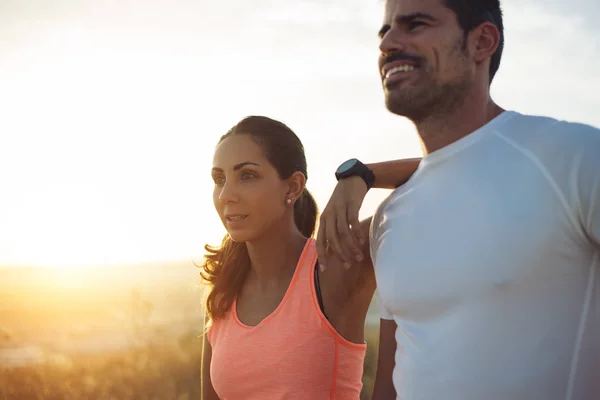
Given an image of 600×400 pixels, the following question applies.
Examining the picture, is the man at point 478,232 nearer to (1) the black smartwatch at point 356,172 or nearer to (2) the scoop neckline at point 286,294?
(1) the black smartwatch at point 356,172

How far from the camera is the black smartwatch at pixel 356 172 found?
104 inches

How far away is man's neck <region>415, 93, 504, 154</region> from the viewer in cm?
227

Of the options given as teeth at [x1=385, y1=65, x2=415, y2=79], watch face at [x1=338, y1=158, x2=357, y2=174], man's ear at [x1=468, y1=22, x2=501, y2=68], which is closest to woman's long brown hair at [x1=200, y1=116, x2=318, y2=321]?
watch face at [x1=338, y1=158, x2=357, y2=174]

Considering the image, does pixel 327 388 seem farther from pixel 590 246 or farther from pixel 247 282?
pixel 590 246

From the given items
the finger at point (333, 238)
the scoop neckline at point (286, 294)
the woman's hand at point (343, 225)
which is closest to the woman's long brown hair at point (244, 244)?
the scoop neckline at point (286, 294)

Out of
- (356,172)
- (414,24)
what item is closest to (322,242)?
(356,172)

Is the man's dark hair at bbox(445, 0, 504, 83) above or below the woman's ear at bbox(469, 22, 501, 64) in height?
above

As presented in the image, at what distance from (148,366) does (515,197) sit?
5.10 metres

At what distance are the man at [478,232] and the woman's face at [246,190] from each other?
0.77 meters

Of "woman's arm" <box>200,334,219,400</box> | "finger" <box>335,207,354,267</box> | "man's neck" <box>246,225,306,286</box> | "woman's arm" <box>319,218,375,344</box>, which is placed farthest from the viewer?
"woman's arm" <box>200,334,219,400</box>

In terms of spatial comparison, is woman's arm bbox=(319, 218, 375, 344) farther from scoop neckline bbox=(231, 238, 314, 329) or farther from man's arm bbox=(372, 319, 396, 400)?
man's arm bbox=(372, 319, 396, 400)

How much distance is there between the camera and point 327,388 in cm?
295

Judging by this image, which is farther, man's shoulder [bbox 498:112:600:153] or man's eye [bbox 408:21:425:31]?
man's eye [bbox 408:21:425:31]

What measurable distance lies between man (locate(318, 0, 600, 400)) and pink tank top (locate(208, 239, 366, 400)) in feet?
1.98
